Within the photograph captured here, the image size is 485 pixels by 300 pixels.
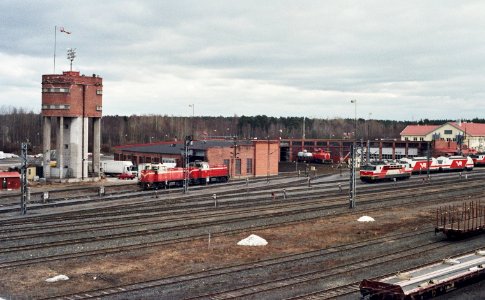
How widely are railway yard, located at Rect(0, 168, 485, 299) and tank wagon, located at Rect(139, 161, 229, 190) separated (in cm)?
530

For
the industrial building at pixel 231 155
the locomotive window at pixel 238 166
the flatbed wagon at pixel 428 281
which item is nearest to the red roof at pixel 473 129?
the industrial building at pixel 231 155

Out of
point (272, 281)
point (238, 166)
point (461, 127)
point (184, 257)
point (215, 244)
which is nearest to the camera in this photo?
point (272, 281)

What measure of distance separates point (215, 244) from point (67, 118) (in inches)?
1820

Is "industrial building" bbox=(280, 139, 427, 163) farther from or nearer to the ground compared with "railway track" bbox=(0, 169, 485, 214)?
farther from the ground

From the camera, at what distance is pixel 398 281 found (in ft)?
72.2

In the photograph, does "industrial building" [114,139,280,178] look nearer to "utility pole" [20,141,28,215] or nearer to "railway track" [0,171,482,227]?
"railway track" [0,171,482,227]

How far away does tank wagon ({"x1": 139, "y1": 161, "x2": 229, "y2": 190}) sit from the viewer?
209ft

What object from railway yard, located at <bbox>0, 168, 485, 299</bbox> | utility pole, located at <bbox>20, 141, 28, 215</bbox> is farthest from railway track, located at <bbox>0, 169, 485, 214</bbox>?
utility pole, located at <bbox>20, 141, 28, 215</bbox>

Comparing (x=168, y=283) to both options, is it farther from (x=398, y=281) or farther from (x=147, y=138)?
(x=147, y=138)

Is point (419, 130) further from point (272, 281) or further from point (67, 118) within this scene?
point (272, 281)

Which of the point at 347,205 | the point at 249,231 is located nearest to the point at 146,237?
the point at 249,231

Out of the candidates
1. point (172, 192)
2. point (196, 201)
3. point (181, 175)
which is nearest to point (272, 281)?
point (196, 201)

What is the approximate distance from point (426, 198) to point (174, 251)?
33973 millimetres

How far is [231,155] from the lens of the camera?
82562 mm
